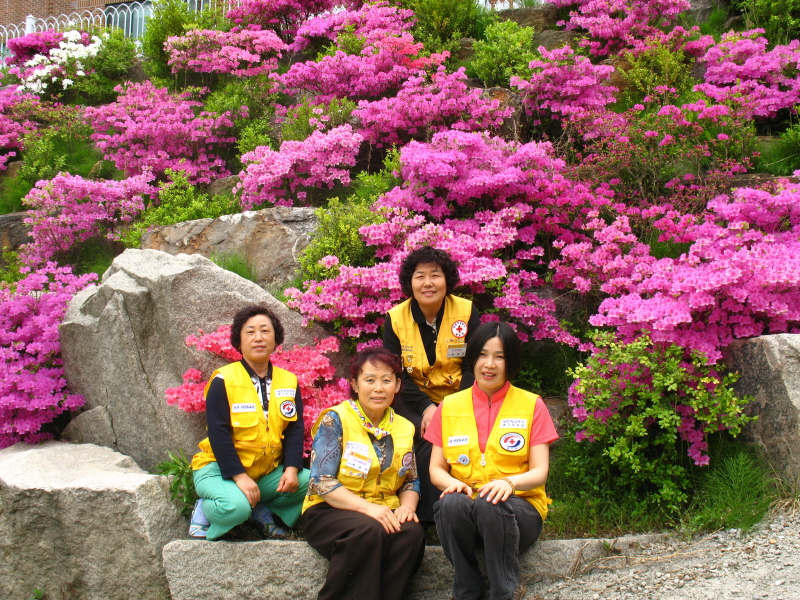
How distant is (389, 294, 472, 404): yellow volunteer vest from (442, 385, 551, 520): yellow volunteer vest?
0.62 metres

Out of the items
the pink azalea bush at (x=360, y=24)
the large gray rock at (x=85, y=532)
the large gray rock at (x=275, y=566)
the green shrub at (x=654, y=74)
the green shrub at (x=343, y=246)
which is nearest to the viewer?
the large gray rock at (x=275, y=566)

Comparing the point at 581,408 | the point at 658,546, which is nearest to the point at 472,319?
the point at 581,408

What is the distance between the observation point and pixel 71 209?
19.0ft

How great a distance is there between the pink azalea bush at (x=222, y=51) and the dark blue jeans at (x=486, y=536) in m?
6.38

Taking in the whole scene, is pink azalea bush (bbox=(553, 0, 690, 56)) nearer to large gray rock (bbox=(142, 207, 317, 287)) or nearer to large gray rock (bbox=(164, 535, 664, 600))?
large gray rock (bbox=(142, 207, 317, 287))

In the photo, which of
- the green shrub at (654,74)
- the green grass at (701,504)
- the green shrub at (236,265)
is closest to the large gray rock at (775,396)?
the green grass at (701,504)

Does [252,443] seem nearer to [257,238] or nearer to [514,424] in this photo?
[514,424]

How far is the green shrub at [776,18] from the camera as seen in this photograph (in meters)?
6.62

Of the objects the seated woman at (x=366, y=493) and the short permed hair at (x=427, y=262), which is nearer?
the seated woman at (x=366, y=493)

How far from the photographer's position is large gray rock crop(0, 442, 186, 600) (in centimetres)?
301

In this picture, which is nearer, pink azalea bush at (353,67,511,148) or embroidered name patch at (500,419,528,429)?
embroidered name patch at (500,419,528,429)

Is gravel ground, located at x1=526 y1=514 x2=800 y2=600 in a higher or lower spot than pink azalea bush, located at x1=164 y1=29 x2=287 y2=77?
lower

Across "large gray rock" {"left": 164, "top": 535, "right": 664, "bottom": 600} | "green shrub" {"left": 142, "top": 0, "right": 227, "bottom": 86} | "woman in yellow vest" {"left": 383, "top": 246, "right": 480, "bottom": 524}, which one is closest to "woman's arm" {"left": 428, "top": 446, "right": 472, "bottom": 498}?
"large gray rock" {"left": 164, "top": 535, "right": 664, "bottom": 600}

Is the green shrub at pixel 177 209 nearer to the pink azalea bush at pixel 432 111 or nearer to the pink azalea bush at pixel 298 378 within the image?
the pink azalea bush at pixel 432 111
